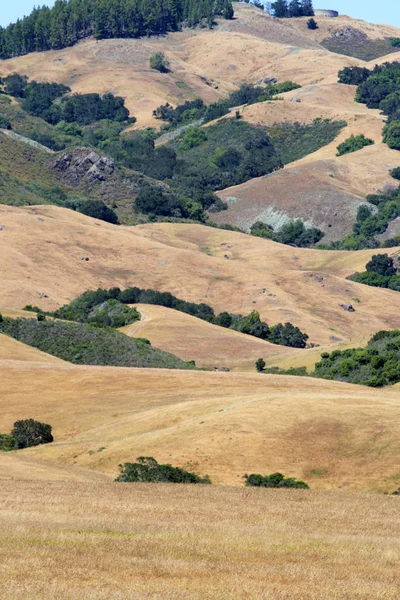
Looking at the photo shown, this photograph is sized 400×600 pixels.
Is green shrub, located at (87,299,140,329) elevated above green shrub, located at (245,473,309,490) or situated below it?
above

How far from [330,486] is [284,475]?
7.29ft

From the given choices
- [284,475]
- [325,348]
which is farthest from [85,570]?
[325,348]

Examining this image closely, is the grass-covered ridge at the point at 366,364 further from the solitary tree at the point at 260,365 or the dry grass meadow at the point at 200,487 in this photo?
the dry grass meadow at the point at 200,487

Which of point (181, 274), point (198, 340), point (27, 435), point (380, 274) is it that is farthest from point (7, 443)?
point (380, 274)

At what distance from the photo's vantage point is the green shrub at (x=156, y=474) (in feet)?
142

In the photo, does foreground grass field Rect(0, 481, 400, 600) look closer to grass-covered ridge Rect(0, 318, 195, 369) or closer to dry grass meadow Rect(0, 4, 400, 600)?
dry grass meadow Rect(0, 4, 400, 600)

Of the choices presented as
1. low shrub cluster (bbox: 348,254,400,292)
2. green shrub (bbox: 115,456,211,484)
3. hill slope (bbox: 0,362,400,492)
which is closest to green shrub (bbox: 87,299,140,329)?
low shrub cluster (bbox: 348,254,400,292)

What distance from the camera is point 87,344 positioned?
94.1 meters

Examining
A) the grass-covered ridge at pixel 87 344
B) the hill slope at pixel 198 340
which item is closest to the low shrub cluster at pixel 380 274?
the hill slope at pixel 198 340

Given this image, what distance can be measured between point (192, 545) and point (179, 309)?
380ft

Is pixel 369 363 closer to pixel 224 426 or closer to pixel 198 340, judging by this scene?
pixel 198 340

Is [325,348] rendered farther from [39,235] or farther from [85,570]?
[85,570]

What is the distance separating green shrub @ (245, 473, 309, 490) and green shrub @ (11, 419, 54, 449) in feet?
46.9

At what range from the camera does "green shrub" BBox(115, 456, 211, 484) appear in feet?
142
